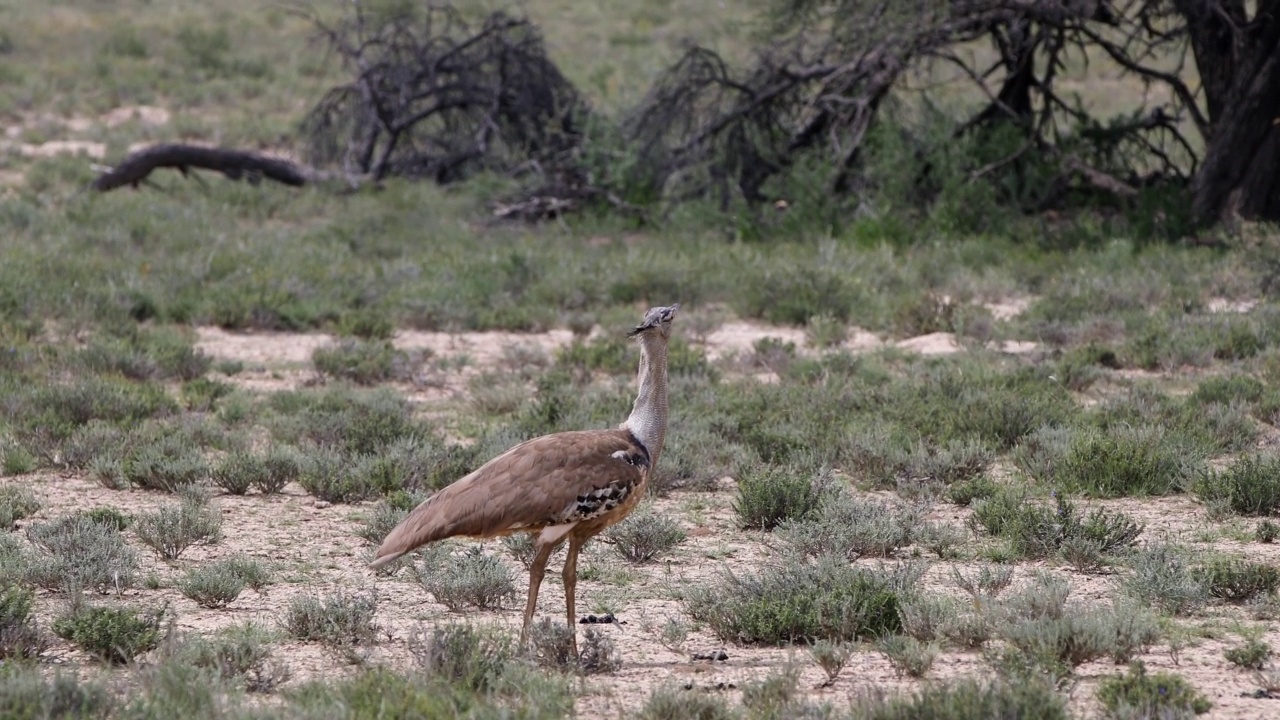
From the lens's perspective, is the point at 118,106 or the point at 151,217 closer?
the point at 151,217

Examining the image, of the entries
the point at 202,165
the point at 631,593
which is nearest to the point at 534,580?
the point at 631,593

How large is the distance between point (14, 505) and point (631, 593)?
3.28 metres

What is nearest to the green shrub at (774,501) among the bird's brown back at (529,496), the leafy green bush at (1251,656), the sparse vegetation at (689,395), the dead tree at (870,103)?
the sparse vegetation at (689,395)

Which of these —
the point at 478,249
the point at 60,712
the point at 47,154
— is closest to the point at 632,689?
the point at 60,712

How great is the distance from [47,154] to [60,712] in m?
18.8

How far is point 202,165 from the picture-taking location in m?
18.8

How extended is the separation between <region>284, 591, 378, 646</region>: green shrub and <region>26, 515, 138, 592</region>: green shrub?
3.15 feet

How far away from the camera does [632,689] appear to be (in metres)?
5.47

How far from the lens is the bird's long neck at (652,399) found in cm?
595

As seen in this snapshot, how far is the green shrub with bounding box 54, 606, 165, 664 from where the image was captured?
18.6 ft

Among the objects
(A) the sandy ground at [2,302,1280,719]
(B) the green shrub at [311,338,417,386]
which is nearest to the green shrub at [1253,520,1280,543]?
(A) the sandy ground at [2,302,1280,719]

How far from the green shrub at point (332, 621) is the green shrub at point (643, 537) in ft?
5.32

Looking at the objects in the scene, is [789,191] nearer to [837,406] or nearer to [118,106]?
[837,406]

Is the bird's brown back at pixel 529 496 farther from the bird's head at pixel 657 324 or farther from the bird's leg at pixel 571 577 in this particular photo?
the bird's head at pixel 657 324
